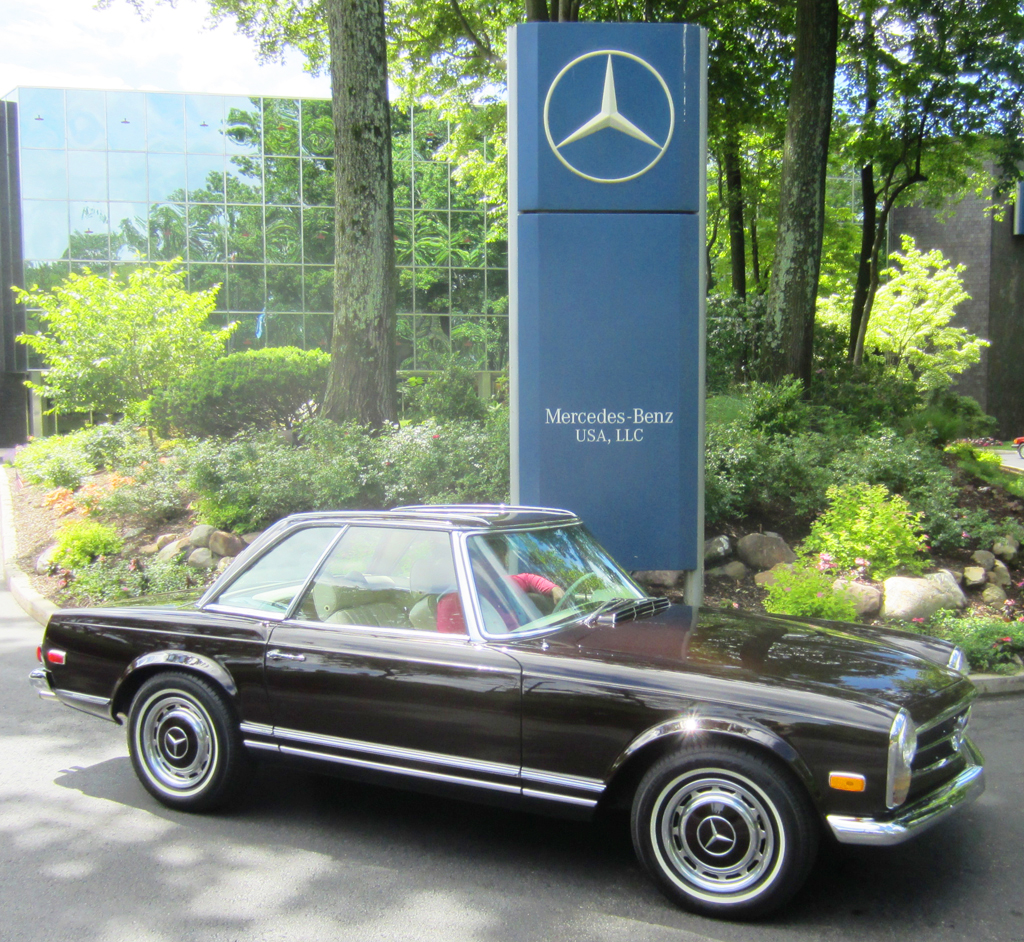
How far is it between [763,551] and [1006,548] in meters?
2.38

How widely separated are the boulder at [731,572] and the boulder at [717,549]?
0.12 m

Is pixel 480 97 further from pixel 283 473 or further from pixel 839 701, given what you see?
pixel 839 701

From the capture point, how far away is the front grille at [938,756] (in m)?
3.39

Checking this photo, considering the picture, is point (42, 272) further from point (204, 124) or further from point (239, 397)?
point (239, 397)

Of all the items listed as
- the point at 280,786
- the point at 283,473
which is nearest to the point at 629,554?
the point at 280,786

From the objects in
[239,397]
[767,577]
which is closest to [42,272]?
[239,397]

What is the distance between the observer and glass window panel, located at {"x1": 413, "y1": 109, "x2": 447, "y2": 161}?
3388cm

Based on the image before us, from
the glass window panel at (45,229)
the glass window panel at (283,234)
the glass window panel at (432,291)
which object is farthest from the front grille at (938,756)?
the glass window panel at (45,229)

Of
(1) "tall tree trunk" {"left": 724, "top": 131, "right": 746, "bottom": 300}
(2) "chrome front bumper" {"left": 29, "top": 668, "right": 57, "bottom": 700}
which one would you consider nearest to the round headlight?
(2) "chrome front bumper" {"left": 29, "top": 668, "right": 57, "bottom": 700}

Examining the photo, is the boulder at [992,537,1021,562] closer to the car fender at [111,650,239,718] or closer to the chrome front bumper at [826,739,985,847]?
the chrome front bumper at [826,739,985,847]

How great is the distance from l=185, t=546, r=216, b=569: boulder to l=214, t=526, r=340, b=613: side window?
508 centimetres

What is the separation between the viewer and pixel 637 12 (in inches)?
714

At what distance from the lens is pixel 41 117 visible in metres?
32.6

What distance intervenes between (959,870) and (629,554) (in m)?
3.61
